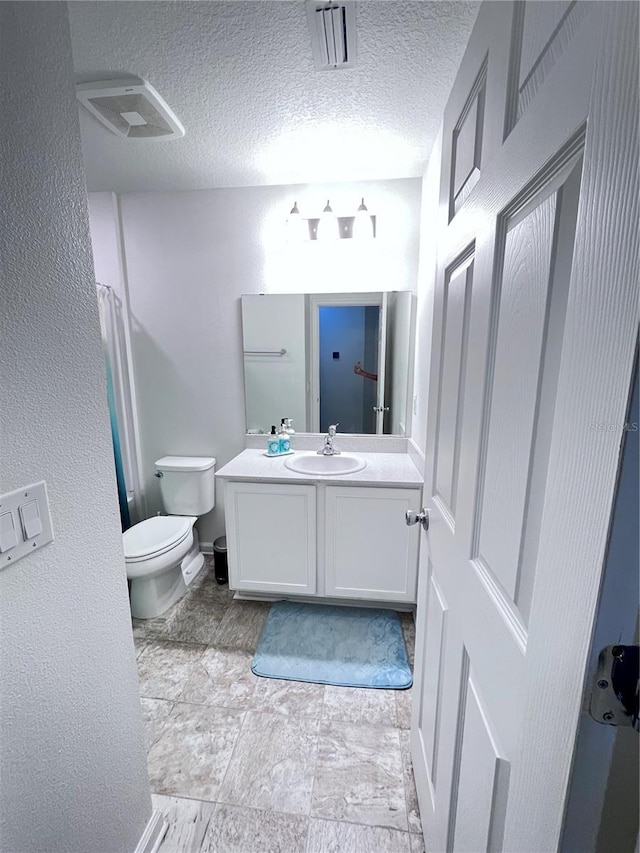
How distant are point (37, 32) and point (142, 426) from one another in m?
2.07

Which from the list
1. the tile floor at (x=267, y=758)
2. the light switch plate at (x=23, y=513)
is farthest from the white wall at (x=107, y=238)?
the tile floor at (x=267, y=758)

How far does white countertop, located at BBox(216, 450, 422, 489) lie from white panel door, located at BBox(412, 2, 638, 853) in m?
0.90

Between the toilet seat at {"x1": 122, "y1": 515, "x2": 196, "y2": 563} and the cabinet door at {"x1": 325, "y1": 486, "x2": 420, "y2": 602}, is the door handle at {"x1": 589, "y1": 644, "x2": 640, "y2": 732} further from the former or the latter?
the toilet seat at {"x1": 122, "y1": 515, "x2": 196, "y2": 563}

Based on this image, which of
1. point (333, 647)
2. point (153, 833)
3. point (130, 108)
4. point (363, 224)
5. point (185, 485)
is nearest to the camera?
point (153, 833)

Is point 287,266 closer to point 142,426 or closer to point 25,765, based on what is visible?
point 142,426

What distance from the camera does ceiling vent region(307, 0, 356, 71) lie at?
0.99 meters

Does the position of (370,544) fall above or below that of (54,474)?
below

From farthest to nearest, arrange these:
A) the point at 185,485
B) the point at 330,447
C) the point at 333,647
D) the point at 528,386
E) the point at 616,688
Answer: the point at 185,485
the point at 330,447
the point at 333,647
the point at 528,386
the point at 616,688

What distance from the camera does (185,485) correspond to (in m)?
2.30

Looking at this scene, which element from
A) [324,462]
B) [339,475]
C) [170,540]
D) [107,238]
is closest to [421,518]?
[339,475]

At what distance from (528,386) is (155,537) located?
2082 mm

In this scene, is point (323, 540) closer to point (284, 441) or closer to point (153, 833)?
point (284, 441)

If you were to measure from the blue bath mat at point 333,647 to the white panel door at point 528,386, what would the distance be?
70cm

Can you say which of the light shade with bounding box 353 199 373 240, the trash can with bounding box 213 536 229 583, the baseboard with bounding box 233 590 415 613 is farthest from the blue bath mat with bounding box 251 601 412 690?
Answer: the light shade with bounding box 353 199 373 240
